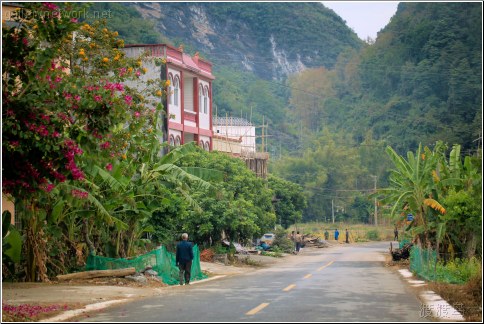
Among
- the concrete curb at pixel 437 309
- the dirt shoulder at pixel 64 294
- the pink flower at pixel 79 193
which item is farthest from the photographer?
the pink flower at pixel 79 193

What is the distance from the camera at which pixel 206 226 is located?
43875 mm

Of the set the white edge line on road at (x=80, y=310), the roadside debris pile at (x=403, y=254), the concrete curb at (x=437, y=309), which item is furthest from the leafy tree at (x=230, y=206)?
the white edge line on road at (x=80, y=310)

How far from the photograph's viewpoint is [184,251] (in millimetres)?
27562

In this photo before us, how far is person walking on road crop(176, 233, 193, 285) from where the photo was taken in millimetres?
27422

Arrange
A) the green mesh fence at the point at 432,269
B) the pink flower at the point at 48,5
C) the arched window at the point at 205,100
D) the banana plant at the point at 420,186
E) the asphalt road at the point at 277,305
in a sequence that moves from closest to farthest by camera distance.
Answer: the asphalt road at the point at 277,305 < the pink flower at the point at 48,5 < the green mesh fence at the point at 432,269 < the banana plant at the point at 420,186 < the arched window at the point at 205,100

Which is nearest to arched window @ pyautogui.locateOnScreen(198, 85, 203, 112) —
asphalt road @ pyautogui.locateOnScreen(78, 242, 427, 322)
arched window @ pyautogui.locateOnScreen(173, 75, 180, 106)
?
arched window @ pyautogui.locateOnScreen(173, 75, 180, 106)

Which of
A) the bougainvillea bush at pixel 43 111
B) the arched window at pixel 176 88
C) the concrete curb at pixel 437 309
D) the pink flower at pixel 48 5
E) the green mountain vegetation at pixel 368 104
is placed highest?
the green mountain vegetation at pixel 368 104

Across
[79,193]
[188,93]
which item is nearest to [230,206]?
[188,93]

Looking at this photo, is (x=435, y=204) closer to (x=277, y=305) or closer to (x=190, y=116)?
(x=277, y=305)

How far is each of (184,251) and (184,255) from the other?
0.15 m

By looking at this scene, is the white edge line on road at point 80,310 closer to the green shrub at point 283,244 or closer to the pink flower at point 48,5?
the pink flower at point 48,5

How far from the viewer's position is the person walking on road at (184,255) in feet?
90.0

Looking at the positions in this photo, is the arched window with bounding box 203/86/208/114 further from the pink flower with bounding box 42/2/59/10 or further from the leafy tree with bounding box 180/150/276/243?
the pink flower with bounding box 42/2/59/10

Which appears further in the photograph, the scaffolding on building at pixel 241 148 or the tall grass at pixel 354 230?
the tall grass at pixel 354 230
